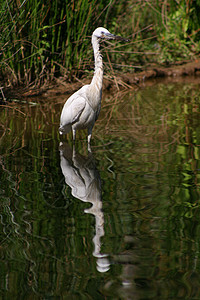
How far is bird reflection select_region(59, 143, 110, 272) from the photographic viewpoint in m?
2.92

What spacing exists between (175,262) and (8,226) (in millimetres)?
Answer: 1088

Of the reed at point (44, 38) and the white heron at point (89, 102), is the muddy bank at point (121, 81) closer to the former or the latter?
the reed at point (44, 38)

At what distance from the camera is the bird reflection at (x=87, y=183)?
2.92 meters

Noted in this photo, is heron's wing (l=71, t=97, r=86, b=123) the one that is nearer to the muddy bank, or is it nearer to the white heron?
the white heron

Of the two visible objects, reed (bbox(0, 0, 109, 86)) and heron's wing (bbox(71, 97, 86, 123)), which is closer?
heron's wing (bbox(71, 97, 86, 123))

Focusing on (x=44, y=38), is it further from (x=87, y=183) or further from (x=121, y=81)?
(x=87, y=183)

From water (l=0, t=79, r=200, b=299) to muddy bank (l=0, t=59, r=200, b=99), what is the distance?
43.7 inches

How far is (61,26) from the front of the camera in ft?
23.9

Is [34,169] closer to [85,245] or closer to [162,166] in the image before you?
[162,166]

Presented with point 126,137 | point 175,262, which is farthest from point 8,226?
point 126,137

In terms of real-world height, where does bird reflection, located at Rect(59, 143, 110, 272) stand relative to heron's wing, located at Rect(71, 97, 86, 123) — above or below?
below

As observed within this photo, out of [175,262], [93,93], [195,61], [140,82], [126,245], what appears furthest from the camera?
[195,61]

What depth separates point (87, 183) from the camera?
4059mm

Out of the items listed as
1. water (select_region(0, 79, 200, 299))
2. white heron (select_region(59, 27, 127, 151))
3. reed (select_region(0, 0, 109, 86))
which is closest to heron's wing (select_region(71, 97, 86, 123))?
white heron (select_region(59, 27, 127, 151))
